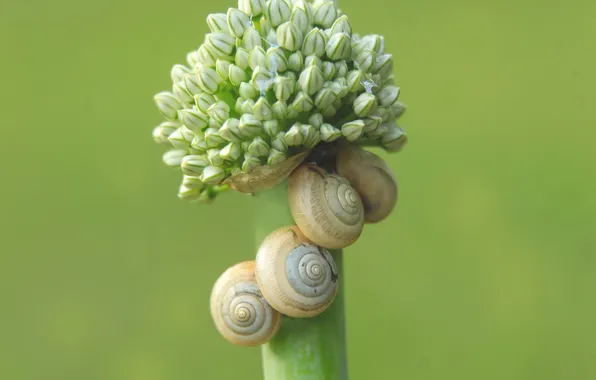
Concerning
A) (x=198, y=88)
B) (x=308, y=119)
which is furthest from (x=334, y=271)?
(x=198, y=88)

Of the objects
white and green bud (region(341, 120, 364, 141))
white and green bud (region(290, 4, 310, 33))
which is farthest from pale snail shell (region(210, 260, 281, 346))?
white and green bud (region(290, 4, 310, 33))

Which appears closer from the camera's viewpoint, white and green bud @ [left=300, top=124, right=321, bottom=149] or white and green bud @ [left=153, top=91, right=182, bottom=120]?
white and green bud @ [left=300, top=124, right=321, bottom=149]

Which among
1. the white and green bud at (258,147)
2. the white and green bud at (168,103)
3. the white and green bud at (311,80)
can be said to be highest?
the white and green bud at (168,103)

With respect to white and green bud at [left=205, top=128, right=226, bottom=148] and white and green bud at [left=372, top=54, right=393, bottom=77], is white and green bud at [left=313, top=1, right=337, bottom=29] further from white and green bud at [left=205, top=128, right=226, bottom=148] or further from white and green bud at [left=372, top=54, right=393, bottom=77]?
white and green bud at [left=205, top=128, right=226, bottom=148]

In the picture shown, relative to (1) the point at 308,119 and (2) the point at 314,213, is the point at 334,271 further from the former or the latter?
(1) the point at 308,119

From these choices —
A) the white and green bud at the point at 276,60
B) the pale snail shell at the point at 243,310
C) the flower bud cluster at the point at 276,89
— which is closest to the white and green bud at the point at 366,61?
the flower bud cluster at the point at 276,89

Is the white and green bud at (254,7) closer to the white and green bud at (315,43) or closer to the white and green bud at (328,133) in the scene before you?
the white and green bud at (315,43)

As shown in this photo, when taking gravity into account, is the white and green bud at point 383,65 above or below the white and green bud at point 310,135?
above

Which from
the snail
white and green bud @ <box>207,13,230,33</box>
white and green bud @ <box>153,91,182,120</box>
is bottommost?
the snail
